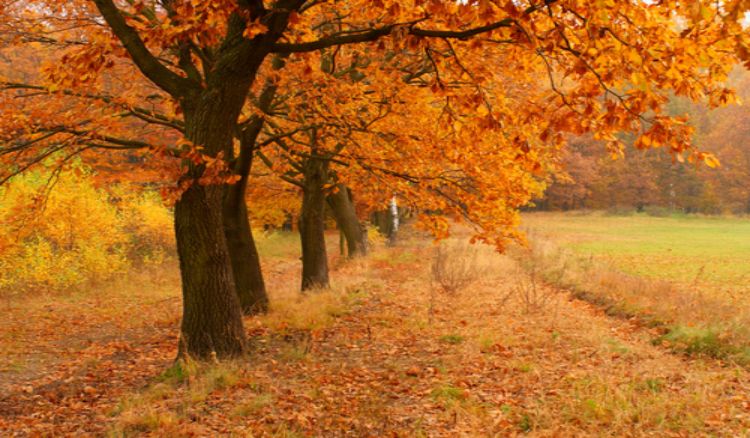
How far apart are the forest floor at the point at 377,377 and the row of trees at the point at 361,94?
3.79 ft

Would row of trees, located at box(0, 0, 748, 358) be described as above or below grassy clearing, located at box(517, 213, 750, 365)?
above

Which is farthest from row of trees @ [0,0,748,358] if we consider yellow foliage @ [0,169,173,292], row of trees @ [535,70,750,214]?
row of trees @ [535,70,750,214]

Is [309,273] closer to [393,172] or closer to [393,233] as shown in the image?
[393,172]

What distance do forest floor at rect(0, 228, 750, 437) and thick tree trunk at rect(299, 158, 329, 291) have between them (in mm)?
1366

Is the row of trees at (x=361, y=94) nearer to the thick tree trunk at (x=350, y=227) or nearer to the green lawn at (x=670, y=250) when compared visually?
the thick tree trunk at (x=350, y=227)

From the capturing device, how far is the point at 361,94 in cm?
966

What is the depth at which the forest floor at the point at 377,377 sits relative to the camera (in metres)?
5.34

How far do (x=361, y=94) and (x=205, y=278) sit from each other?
169 inches

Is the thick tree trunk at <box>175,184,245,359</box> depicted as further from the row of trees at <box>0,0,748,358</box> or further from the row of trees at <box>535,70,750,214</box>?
the row of trees at <box>535,70,750,214</box>

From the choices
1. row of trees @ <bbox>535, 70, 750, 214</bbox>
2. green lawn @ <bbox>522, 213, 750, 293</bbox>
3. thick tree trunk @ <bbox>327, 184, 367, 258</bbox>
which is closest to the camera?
green lawn @ <bbox>522, 213, 750, 293</bbox>

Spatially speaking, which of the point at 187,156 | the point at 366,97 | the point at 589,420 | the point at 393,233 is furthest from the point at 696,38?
the point at 393,233

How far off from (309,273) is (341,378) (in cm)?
677

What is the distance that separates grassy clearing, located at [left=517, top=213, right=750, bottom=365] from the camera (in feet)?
28.1

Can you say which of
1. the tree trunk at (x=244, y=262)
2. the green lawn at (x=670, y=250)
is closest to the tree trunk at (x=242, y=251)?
the tree trunk at (x=244, y=262)
